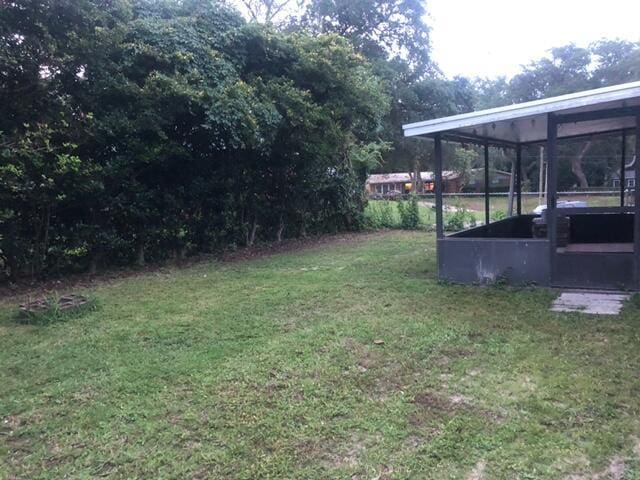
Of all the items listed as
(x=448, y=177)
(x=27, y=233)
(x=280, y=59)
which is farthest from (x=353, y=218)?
(x=448, y=177)

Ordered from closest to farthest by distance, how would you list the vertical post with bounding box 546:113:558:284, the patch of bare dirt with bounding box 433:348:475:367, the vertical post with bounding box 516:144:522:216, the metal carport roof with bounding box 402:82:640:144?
the patch of bare dirt with bounding box 433:348:475:367 < the metal carport roof with bounding box 402:82:640:144 < the vertical post with bounding box 546:113:558:284 < the vertical post with bounding box 516:144:522:216

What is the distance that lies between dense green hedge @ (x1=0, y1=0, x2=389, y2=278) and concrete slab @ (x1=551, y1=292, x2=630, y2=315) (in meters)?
5.09

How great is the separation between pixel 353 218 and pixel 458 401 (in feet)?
35.8

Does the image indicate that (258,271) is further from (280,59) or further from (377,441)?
(377,441)

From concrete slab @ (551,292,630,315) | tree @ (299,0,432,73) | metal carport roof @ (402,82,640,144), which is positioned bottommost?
concrete slab @ (551,292,630,315)

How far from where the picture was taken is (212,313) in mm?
5301

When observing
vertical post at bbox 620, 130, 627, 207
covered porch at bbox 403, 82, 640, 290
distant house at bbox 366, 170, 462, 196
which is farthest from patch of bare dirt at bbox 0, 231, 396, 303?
distant house at bbox 366, 170, 462, 196

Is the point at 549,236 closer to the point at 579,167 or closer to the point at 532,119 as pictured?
the point at 532,119

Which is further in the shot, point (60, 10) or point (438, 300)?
point (60, 10)

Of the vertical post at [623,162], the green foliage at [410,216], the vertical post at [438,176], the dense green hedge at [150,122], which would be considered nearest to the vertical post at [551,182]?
the vertical post at [438,176]

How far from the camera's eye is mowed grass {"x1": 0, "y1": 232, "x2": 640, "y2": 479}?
2504 mm

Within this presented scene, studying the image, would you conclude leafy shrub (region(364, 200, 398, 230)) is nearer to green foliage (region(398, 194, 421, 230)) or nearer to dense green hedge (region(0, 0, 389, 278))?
green foliage (region(398, 194, 421, 230))

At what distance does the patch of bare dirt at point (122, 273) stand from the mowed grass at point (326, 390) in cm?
93

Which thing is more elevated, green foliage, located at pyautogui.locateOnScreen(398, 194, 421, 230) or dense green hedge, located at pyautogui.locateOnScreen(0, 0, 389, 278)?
dense green hedge, located at pyautogui.locateOnScreen(0, 0, 389, 278)
